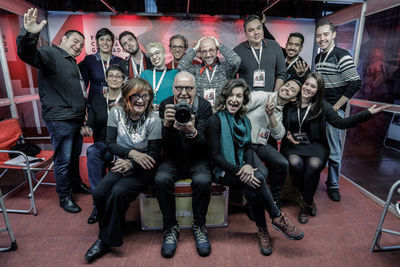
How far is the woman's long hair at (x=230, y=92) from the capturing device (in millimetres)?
1930

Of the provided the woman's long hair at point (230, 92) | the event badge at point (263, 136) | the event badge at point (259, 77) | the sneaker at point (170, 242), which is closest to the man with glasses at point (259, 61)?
the event badge at point (259, 77)

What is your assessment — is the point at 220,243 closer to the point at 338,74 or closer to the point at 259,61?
the point at 259,61

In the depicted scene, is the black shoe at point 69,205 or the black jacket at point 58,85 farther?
the black shoe at point 69,205

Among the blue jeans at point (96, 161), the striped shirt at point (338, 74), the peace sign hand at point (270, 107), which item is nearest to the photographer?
the peace sign hand at point (270, 107)

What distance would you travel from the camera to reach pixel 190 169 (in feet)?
6.61

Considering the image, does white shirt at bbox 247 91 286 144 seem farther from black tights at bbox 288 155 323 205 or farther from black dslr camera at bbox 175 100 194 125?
black dslr camera at bbox 175 100 194 125

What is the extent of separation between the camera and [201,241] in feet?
6.06

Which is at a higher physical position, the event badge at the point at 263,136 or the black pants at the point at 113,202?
the event badge at the point at 263,136

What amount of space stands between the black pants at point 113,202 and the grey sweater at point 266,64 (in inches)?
66.5

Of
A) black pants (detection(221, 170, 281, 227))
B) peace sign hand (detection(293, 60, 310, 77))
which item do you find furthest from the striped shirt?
black pants (detection(221, 170, 281, 227))

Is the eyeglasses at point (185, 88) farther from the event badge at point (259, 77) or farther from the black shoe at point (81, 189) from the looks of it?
the black shoe at point (81, 189)

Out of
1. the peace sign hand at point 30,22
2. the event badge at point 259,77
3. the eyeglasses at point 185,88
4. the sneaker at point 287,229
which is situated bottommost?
the sneaker at point 287,229

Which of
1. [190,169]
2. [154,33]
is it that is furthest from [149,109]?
[154,33]

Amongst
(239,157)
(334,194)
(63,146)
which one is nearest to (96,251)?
(63,146)
